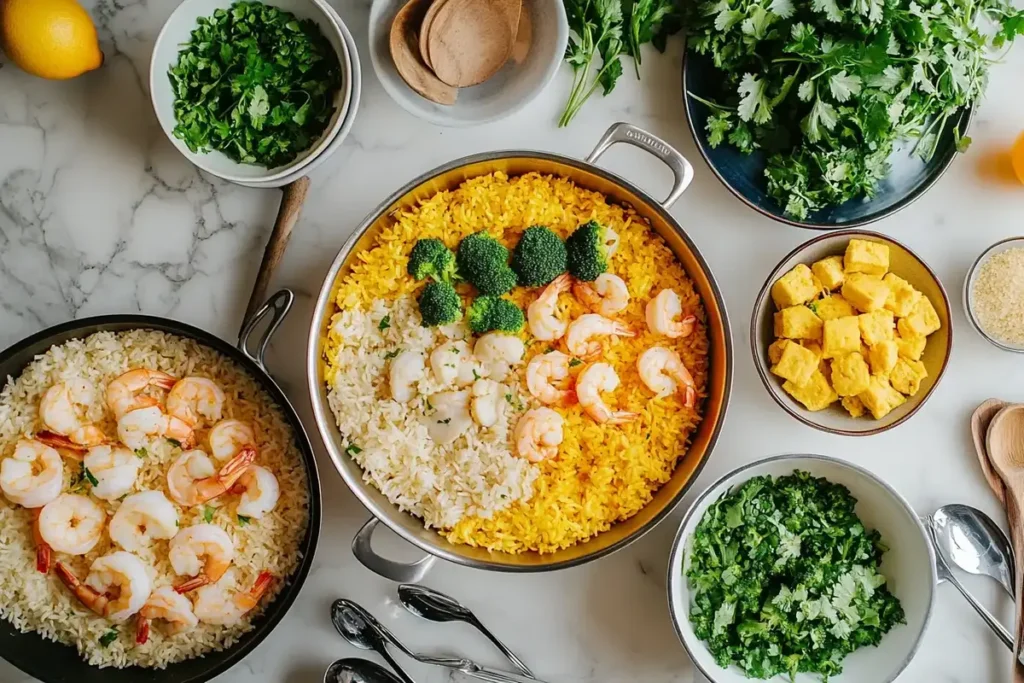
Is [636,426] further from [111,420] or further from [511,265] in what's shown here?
[111,420]

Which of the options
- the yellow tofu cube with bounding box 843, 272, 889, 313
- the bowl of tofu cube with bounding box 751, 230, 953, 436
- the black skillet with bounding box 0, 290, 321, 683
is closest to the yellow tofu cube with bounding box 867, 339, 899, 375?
the bowl of tofu cube with bounding box 751, 230, 953, 436

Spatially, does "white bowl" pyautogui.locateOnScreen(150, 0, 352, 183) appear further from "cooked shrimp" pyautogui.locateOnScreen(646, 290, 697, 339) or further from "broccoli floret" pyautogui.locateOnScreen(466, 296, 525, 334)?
"cooked shrimp" pyautogui.locateOnScreen(646, 290, 697, 339)

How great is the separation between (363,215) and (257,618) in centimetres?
122

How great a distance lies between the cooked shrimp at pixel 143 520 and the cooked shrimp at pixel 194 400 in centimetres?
23

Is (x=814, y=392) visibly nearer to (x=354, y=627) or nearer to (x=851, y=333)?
(x=851, y=333)

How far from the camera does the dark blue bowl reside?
2.38m

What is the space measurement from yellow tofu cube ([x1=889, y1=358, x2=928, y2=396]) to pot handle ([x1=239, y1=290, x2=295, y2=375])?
175cm

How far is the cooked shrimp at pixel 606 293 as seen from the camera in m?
2.27

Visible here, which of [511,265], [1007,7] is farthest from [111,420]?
[1007,7]

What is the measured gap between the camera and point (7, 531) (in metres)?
2.35

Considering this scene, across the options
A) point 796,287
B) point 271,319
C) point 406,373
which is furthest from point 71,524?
point 796,287

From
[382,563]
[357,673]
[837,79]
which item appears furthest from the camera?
[357,673]

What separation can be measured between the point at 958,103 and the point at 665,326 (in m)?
1.05

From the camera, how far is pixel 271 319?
247cm
